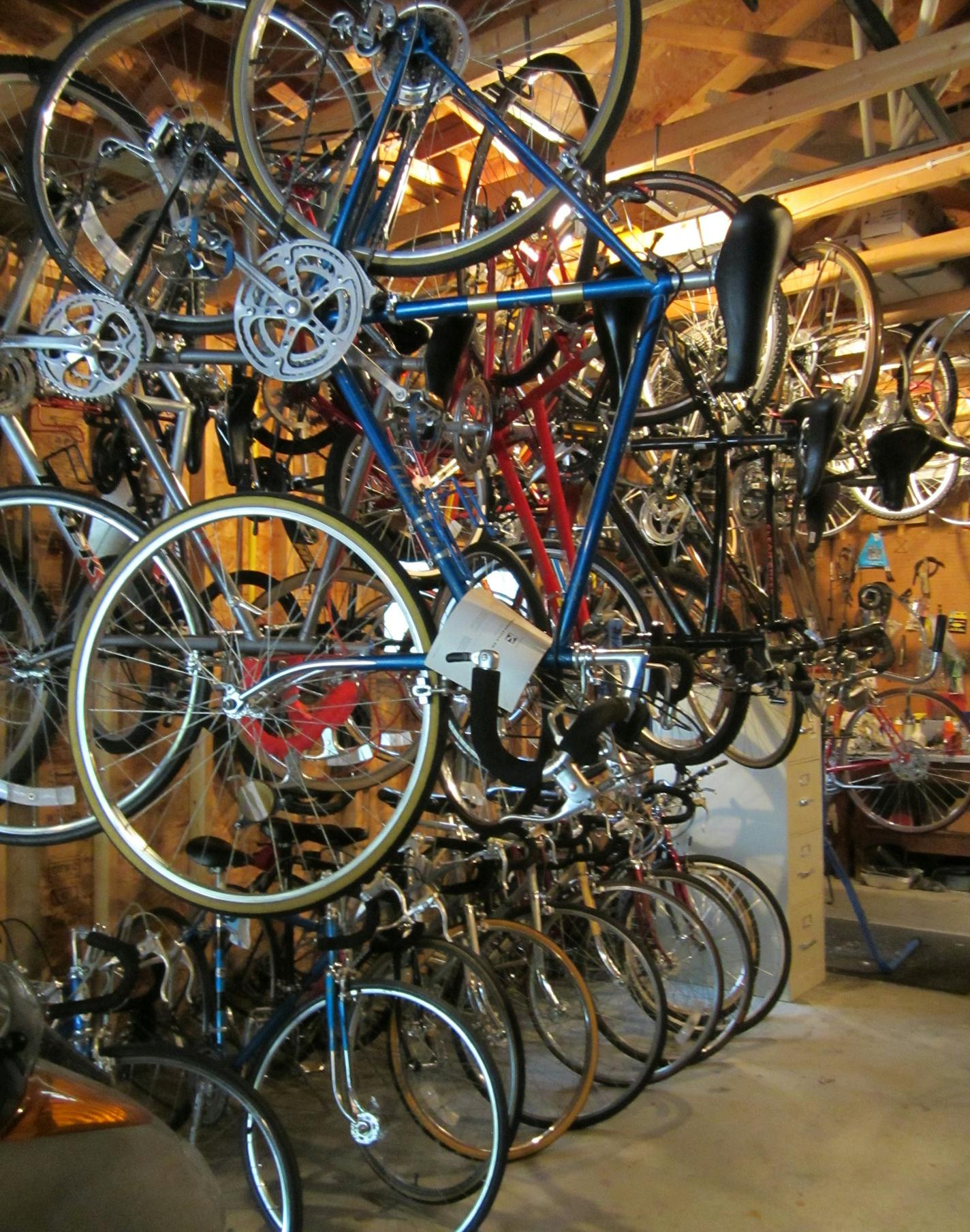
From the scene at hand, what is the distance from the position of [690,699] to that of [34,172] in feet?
8.49

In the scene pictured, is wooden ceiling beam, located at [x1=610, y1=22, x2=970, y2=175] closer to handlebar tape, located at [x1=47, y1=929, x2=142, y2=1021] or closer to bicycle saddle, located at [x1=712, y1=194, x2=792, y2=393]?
bicycle saddle, located at [x1=712, y1=194, x2=792, y2=393]

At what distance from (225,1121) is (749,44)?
3436 mm

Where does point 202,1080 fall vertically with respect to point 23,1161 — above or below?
below

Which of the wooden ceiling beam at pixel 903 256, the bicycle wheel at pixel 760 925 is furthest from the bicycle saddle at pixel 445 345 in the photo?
the bicycle wheel at pixel 760 925

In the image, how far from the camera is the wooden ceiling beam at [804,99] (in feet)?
7.86

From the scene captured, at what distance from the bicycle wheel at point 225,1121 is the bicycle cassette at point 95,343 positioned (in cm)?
150

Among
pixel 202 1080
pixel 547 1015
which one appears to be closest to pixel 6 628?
pixel 202 1080

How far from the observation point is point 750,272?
1.71m

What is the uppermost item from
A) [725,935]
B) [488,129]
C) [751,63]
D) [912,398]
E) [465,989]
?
[751,63]

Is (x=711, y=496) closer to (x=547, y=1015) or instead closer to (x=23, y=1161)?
(x=547, y=1015)

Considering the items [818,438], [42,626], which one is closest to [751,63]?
[818,438]

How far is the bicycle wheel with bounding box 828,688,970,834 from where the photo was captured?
21.1 feet

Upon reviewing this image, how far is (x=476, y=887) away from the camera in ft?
10.7

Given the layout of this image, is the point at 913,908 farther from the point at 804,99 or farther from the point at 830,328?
the point at 804,99
